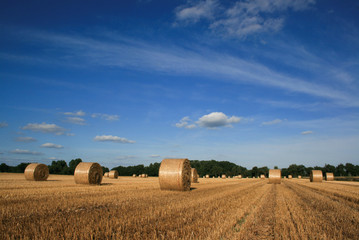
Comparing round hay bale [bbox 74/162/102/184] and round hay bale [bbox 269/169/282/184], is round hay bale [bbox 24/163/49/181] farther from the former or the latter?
round hay bale [bbox 269/169/282/184]

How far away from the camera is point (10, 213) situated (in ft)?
17.6

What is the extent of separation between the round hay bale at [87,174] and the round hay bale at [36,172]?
6392 mm

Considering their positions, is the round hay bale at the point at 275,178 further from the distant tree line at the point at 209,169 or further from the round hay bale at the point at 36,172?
the distant tree line at the point at 209,169

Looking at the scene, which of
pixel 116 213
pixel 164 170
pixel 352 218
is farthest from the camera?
pixel 164 170

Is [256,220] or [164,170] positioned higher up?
[164,170]

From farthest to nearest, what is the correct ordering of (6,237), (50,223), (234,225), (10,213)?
(10,213), (234,225), (50,223), (6,237)

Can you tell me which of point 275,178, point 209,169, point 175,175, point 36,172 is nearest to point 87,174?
point 175,175

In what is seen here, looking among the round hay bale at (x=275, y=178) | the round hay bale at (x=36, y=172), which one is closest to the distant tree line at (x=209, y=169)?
the round hay bale at (x=36, y=172)

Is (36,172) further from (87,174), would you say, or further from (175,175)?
(175,175)

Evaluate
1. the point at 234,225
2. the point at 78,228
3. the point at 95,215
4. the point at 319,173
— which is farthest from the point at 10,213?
the point at 319,173

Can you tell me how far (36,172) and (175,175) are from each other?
1472 centimetres

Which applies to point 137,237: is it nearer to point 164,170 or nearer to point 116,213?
point 116,213

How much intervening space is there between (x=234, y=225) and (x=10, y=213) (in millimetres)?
5165

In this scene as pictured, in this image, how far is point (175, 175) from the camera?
12.9m
